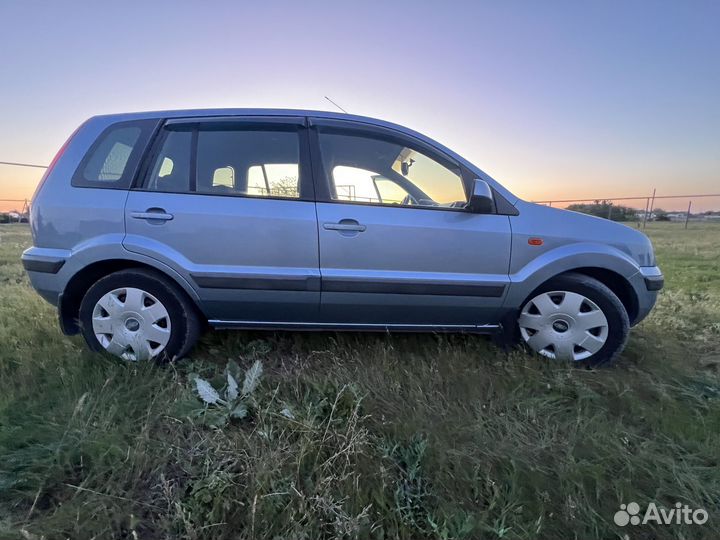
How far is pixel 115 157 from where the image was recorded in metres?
2.60

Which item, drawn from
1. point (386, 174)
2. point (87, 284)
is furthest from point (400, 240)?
point (87, 284)

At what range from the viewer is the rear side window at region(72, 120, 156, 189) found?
8.36 feet

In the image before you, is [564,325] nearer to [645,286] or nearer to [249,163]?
[645,286]

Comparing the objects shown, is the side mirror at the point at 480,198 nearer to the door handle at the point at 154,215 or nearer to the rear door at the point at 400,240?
the rear door at the point at 400,240

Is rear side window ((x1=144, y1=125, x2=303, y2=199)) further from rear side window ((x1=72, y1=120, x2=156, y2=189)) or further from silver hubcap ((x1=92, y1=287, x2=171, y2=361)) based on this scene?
silver hubcap ((x1=92, y1=287, x2=171, y2=361))

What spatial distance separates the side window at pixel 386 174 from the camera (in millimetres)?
2625

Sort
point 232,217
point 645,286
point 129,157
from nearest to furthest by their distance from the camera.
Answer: point 232,217 → point 129,157 → point 645,286

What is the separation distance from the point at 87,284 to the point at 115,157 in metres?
0.90

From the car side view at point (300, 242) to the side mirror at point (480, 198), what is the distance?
0.01 metres

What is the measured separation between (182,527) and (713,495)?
2.20 m

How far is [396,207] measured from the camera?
2584mm

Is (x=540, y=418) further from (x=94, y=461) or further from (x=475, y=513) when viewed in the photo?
(x=94, y=461)

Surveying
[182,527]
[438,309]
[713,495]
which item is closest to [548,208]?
[438,309]

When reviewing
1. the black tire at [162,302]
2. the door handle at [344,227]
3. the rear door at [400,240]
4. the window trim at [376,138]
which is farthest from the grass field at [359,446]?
the window trim at [376,138]
